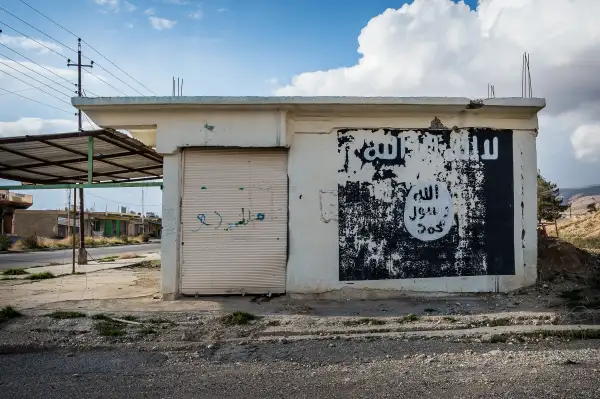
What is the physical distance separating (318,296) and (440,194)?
2976 mm

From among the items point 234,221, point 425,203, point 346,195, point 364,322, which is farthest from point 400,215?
point 234,221

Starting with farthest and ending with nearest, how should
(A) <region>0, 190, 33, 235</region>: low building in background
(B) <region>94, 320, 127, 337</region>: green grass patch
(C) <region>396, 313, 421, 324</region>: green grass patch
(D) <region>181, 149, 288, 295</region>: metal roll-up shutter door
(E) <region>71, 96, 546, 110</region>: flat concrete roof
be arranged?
(A) <region>0, 190, 33, 235</region>: low building in background < (D) <region>181, 149, 288, 295</region>: metal roll-up shutter door < (E) <region>71, 96, 546, 110</region>: flat concrete roof < (C) <region>396, 313, 421, 324</region>: green grass patch < (B) <region>94, 320, 127, 337</region>: green grass patch

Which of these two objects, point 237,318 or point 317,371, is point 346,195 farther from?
point 317,371

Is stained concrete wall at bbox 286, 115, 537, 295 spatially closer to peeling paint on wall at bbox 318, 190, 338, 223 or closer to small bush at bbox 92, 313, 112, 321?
peeling paint on wall at bbox 318, 190, 338, 223

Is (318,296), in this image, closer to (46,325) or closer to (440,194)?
(440,194)

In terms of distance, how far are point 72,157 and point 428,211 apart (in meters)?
8.08

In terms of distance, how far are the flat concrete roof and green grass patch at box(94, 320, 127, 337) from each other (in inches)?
152

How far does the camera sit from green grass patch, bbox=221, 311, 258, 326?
272 inches

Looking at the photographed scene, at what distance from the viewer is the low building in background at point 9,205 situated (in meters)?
46.5

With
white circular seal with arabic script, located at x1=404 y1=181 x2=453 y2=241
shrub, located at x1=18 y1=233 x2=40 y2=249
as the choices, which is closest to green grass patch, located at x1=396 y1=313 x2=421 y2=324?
white circular seal with arabic script, located at x1=404 y1=181 x2=453 y2=241

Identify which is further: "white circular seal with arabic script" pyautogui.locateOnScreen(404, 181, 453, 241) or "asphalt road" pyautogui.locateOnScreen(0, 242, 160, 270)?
"asphalt road" pyautogui.locateOnScreen(0, 242, 160, 270)

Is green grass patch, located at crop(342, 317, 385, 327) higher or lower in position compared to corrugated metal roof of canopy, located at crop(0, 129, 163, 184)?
lower

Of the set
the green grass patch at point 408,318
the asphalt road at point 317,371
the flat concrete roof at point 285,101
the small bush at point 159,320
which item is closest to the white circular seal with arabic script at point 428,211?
the flat concrete roof at point 285,101

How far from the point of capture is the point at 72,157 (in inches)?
436
